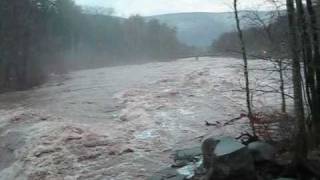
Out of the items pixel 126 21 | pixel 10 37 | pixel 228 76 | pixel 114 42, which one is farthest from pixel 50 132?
pixel 126 21

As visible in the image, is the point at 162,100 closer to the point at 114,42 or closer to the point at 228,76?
the point at 228,76

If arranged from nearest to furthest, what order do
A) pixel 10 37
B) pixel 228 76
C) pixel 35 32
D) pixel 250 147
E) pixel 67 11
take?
1. pixel 250 147
2. pixel 228 76
3. pixel 10 37
4. pixel 35 32
5. pixel 67 11

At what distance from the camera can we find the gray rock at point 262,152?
1127cm

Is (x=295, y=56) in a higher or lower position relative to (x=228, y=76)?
higher

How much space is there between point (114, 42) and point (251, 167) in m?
78.7

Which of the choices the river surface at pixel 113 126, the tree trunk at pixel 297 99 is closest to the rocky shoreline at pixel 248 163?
the tree trunk at pixel 297 99

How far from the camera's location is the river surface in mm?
15227

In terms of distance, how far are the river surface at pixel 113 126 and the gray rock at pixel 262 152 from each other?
10.8 feet

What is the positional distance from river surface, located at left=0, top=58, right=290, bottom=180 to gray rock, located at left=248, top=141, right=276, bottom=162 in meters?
3.31

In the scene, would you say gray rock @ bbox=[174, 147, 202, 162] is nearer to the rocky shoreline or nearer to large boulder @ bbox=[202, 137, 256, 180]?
the rocky shoreline

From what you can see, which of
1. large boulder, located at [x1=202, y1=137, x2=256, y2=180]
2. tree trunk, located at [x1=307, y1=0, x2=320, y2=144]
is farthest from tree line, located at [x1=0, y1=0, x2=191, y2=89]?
large boulder, located at [x1=202, y1=137, x2=256, y2=180]

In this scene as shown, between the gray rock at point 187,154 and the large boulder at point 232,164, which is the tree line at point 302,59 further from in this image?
the gray rock at point 187,154

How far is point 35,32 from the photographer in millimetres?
49219

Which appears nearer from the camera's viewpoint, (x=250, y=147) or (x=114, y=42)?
(x=250, y=147)
